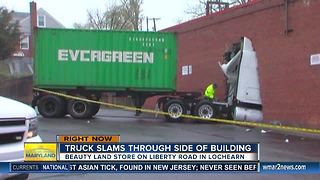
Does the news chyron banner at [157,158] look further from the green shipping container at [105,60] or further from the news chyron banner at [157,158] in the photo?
the green shipping container at [105,60]

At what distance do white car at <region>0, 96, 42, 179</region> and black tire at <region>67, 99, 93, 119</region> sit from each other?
1637cm

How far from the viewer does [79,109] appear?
76.2ft

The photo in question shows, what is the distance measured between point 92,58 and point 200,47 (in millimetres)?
7469

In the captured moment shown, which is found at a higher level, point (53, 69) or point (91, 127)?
point (53, 69)

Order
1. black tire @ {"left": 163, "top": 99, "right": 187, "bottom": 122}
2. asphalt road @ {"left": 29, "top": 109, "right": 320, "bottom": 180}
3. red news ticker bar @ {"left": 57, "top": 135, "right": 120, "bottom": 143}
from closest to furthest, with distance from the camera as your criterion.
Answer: red news ticker bar @ {"left": 57, "top": 135, "right": 120, "bottom": 143}, asphalt road @ {"left": 29, "top": 109, "right": 320, "bottom": 180}, black tire @ {"left": 163, "top": 99, "right": 187, "bottom": 122}

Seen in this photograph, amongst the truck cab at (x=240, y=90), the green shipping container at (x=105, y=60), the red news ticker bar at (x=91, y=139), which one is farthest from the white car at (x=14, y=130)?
the green shipping container at (x=105, y=60)

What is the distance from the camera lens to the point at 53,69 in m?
23.0

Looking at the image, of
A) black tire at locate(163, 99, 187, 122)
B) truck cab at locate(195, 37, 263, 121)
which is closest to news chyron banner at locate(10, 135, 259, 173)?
truck cab at locate(195, 37, 263, 121)

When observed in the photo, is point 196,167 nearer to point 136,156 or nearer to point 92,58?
point 136,156

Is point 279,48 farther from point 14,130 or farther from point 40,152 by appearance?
point 40,152

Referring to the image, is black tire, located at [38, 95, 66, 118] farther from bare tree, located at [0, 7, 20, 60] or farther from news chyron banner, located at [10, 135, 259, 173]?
bare tree, located at [0, 7, 20, 60]

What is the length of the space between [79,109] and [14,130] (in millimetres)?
16907

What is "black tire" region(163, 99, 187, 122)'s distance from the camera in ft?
75.6

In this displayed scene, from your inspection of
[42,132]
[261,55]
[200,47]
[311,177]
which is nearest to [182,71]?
[200,47]
